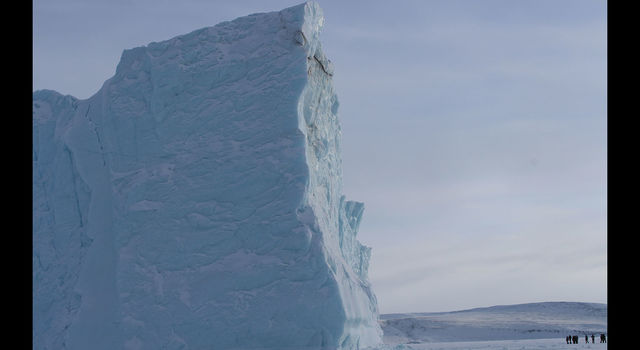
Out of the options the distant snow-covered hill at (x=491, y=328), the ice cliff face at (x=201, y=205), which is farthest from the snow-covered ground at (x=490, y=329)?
the ice cliff face at (x=201, y=205)

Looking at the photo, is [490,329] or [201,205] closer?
[201,205]

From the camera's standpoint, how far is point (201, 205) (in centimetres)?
1237

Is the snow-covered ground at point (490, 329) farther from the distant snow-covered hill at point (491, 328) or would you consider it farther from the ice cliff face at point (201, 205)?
the ice cliff face at point (201, 205)

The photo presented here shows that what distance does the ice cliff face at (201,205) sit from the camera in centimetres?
1164

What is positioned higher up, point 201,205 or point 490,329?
point 201,205

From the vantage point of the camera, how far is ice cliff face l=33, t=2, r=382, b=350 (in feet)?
38.2

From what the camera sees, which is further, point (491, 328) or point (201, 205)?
point (491, 328)

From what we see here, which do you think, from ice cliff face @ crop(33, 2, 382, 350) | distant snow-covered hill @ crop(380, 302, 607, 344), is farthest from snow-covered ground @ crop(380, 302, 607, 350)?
ice cliff face @ crop(33, 2, 382, 350)

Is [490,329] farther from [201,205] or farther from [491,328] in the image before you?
[201,205]

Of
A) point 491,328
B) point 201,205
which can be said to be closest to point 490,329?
point 491,328
